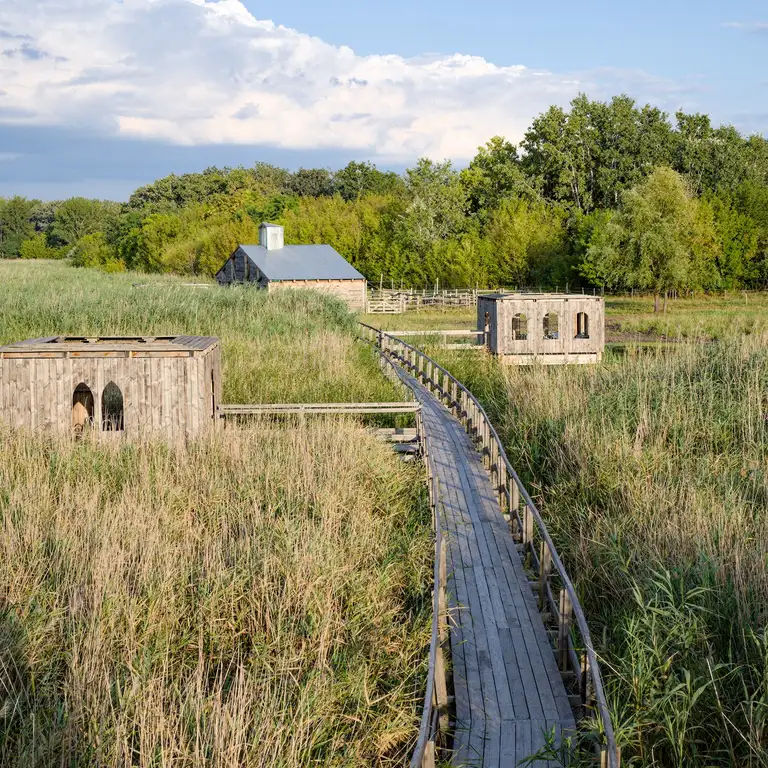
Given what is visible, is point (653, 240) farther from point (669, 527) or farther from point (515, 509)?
point (669, 527)

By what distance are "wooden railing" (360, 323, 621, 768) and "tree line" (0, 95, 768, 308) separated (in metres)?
32.6

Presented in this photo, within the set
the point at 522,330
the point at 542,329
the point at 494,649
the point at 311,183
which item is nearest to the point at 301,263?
the point at 522,330

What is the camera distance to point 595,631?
8.84 m

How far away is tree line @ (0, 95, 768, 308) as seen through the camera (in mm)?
47469

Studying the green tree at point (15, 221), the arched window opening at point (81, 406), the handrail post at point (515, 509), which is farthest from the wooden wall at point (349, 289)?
the green tree at point (15, 221)

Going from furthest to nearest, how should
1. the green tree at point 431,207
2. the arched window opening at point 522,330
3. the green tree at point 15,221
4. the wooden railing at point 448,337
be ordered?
the green tree at point 15,221
the green tree at point 431,207
the wooden railing at point 448,337
the arched window opening at point 522,330

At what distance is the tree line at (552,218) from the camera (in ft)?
156

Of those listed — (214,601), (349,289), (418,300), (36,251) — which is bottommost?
(214,601)

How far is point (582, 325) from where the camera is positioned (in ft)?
90.6

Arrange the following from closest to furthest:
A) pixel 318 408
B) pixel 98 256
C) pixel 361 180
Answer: pixel 318 408 < pixel 98 256 < pixel 361 180

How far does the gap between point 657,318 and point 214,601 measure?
1444 inches

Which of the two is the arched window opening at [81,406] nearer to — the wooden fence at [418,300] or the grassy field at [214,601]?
the grassy field at [214,601]

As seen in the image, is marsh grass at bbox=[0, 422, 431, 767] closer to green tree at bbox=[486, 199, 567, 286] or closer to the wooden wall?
the wooden wall

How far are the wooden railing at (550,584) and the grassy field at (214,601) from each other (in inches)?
28.8
